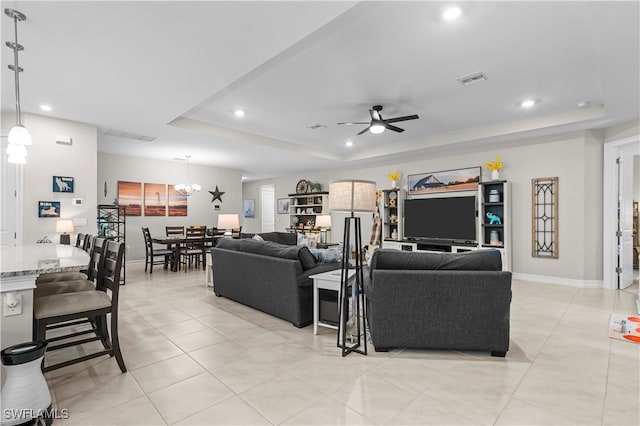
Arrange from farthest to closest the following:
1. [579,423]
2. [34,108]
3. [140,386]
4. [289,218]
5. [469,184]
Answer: [289,218] < [469,184] < [34,108] < [140,386] < [579,423]

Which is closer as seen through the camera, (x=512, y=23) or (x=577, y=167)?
(x=512, y=23)

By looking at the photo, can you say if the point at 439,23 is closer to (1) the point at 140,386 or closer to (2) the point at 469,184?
(1) the point at 140,386

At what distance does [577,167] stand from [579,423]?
4.88 meters

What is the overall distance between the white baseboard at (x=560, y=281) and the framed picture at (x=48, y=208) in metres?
7.62

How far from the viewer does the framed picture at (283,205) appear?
10812 mm

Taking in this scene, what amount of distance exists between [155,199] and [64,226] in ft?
12.0

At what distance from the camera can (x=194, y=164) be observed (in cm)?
884

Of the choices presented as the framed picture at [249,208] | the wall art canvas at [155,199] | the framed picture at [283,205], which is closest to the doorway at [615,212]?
the framed picture at [283,205]

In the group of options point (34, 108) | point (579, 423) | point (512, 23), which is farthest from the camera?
point (34, 108)

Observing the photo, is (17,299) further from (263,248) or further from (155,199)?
(155,199)

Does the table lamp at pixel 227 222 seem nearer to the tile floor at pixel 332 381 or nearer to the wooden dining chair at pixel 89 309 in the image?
the tile floor at pixel 332 381

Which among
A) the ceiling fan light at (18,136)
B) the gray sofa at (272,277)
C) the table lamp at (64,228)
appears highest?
the ceiling fan light at (18,136)

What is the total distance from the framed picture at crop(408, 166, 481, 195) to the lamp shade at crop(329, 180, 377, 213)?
456cm

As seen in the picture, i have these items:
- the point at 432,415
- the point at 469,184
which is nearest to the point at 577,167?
the point at 469,184
